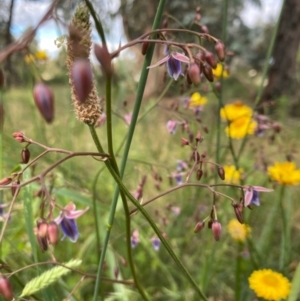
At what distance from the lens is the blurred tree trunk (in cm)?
404

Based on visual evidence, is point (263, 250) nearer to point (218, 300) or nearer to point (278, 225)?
point (218, 300)

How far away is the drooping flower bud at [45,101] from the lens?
40 cm

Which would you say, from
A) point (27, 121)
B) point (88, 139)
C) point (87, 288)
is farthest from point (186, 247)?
point (27, 121)

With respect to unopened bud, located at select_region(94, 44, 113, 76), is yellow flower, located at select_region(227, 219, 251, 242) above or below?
below

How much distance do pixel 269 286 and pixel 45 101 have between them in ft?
2.56

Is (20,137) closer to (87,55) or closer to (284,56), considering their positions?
(87,55)

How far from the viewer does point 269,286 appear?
1.00m

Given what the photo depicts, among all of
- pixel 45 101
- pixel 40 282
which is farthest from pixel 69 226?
pixel 45 101

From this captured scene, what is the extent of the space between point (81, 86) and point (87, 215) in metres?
1.42

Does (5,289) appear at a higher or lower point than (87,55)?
lower

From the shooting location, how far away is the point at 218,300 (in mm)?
1406

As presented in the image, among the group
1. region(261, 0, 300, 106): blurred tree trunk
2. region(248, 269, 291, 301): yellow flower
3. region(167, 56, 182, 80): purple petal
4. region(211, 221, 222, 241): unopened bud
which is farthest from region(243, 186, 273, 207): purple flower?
region(261, 0, 300, 106): blurred tree trunk

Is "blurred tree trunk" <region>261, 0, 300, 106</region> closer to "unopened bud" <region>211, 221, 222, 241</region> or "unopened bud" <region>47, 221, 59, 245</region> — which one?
"unopened bud" <region>211, 221, 222, 241</region>

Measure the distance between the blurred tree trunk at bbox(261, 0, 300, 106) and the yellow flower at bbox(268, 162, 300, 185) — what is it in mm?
2847
